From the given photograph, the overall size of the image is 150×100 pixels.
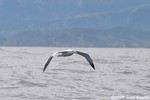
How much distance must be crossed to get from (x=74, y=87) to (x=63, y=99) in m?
4.94

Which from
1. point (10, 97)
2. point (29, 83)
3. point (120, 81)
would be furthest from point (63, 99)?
point (120, 81)

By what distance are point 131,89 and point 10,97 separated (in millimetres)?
8160

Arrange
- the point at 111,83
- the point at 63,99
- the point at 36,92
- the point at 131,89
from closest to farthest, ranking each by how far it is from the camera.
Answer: the point at 63,99 < the point at 36,92 < the point at 131,89 < the point at 111,83

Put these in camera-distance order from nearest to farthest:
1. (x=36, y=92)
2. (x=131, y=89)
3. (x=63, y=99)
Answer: (x=63, y=99) → (x=36, y=92) → (x=131, y=89)

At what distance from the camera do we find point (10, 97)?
25047 mm

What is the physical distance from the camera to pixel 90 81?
3350 cm

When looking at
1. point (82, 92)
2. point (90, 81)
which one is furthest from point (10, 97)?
point (90, 81)

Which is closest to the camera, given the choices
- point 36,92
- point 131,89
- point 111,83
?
point 36,92

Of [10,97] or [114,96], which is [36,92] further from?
[114,96]

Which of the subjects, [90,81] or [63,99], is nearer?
[63,99]

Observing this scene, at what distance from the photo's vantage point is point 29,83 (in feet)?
103

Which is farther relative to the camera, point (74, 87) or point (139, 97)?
point (74, 87)

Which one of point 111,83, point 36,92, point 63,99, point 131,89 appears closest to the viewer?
point 63,99

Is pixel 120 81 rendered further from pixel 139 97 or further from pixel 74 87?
pixel 139 97
